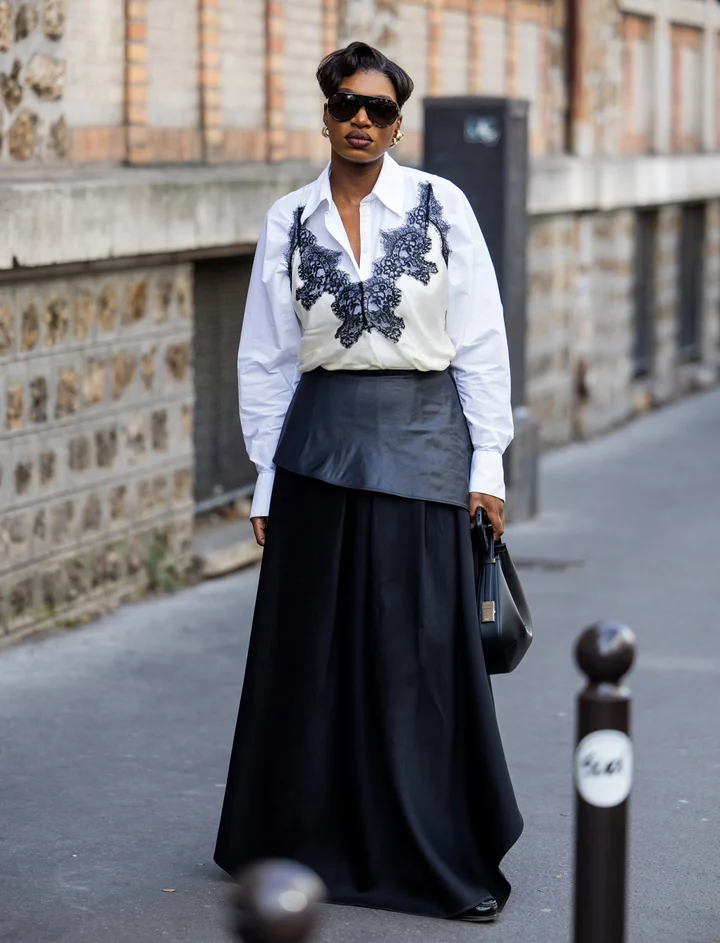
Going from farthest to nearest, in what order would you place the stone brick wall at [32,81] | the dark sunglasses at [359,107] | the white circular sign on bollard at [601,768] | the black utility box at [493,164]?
the black utility box at [493,164]
the stone brick wall at [32,81]
the dark sunglasses at [359,107]
the white circular sign on bollard at [601,768]

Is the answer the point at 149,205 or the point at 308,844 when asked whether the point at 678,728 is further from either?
the point at 149,205

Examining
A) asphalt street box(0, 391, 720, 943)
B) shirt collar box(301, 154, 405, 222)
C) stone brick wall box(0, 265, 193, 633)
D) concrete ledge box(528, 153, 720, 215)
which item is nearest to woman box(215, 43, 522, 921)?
shirt collar box(301, 154, 405, 222)

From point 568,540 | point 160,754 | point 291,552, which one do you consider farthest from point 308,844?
point 568,540

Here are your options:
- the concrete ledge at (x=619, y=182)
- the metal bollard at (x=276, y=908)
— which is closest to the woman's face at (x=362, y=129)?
the metal bollard at (x=276, y=908)

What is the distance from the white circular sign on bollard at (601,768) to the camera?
3.11 meters

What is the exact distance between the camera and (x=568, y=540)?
10328 millimetres

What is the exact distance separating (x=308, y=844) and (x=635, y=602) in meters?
4.29

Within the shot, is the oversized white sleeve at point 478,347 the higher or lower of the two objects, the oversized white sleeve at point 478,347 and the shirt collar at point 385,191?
the lower

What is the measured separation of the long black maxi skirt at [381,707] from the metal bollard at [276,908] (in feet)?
7.21

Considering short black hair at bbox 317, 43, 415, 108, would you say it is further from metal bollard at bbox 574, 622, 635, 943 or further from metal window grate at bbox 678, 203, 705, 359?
metal window grate at bbox 678, 203, 705, 359

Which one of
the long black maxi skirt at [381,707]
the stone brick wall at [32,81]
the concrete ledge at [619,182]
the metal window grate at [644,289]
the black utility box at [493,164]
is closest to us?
the long black maxi skirt at [381,707]

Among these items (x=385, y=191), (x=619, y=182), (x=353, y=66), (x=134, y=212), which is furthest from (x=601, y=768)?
(x=619, y=182)

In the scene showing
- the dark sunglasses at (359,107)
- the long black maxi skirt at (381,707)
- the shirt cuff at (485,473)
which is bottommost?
the long black maxi skirt at (381,707)
